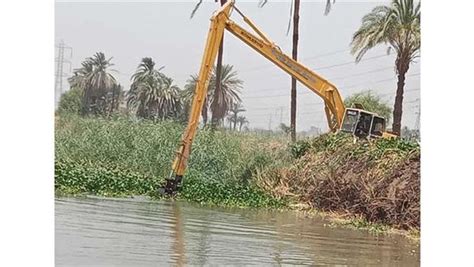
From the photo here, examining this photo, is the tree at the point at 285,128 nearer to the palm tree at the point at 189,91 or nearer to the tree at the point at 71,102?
the palm tree at the point at 189,91

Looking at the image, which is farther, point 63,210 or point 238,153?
point 238,153

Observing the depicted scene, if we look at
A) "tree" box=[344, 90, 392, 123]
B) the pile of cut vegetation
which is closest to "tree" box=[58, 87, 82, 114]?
the pile of cut vegetation

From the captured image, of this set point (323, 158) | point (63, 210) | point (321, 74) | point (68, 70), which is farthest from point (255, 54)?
point (63, 210)

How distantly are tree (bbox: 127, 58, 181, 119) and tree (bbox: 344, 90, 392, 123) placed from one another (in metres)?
0.94

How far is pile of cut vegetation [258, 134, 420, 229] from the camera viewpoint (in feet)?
15.7

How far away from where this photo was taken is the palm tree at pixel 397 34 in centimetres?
479

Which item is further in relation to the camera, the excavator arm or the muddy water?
the excavator arm

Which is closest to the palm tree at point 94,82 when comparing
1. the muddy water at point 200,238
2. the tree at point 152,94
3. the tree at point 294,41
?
the tree at point 152,94

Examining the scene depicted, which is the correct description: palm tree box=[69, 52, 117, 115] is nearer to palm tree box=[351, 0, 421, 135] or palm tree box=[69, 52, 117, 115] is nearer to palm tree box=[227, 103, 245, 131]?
palm tree box=[227, 103, 245, 131]

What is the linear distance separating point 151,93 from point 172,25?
14.9 inches

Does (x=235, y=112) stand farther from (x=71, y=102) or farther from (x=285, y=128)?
(x=71, y=102)
